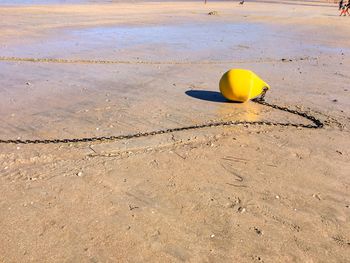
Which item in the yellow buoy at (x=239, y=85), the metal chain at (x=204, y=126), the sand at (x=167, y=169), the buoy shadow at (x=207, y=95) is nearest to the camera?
the sand at (x=167, y=169)

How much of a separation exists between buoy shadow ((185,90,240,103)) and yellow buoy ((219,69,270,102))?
28 centimetres

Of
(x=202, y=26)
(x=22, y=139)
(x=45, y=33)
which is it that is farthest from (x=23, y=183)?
(x=202, y=26)

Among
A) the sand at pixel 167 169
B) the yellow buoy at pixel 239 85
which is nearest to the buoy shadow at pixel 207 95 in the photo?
the sand at pixel 167 169

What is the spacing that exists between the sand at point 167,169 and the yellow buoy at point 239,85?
0.57 feet

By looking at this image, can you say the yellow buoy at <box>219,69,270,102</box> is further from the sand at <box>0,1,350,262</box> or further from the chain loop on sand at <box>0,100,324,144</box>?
the chain loop on sand at <box>0,100,324,144</box>

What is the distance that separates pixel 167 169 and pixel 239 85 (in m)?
2.66

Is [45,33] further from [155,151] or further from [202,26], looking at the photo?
[155,151]

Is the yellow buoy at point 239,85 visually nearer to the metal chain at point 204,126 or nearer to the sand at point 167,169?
the sand at point 167,169

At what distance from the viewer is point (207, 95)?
7.73 metres

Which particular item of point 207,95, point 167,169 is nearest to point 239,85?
point 207,95

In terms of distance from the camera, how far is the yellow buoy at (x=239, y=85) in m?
6.99

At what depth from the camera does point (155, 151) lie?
529cm

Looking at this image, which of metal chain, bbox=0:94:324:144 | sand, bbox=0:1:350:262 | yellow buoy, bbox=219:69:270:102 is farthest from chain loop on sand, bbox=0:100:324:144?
yellow buoy, bbox=219:69:270:102

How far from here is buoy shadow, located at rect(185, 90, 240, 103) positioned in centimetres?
748
